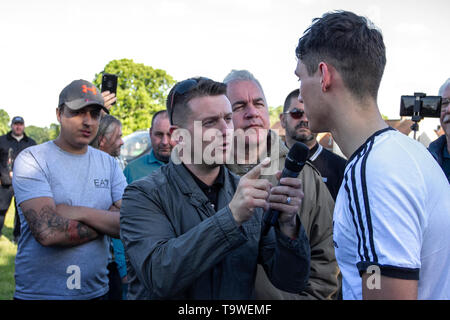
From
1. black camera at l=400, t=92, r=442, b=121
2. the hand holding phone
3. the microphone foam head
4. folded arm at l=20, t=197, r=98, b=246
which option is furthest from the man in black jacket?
the microphone foam head

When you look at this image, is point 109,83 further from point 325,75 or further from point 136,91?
point 136,91

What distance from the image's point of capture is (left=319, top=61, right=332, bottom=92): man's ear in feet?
5.76

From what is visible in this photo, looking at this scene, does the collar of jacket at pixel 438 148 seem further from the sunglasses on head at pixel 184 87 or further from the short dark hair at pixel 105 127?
the short dark hair at pixel 105 127

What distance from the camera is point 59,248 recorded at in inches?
115

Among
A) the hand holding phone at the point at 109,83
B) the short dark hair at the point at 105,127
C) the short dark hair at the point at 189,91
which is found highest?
the hand holding phone at the point at 109,83

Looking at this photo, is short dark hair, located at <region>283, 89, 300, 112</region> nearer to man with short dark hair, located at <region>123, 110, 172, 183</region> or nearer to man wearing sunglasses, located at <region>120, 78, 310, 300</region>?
man with short dark hair, located at <region>123, 110, 172, 183</region>

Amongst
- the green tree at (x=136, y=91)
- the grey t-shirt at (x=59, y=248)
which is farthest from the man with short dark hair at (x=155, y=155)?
the green tree at (x=136, y=91)

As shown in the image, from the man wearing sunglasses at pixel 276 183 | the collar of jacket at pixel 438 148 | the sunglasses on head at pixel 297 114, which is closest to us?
the man wearing sunglasses at pixel 276 183

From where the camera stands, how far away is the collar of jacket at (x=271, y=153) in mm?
3176

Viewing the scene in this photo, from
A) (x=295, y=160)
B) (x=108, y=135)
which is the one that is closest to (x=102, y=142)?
(x=108, y=135)

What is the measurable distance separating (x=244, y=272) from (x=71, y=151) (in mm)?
1967

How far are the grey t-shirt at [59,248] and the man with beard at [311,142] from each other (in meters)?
2.38

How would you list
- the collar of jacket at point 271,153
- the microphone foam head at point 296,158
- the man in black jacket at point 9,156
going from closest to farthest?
the microphone foam head at point 296,158, the collar of jacket at point 271,153, the man in black jacket at point 9,156
